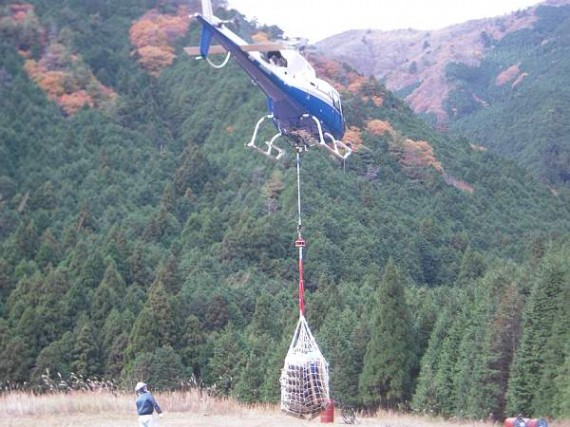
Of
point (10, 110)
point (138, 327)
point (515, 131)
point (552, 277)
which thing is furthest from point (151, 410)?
point (515, 131)

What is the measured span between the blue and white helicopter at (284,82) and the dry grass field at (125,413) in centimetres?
503

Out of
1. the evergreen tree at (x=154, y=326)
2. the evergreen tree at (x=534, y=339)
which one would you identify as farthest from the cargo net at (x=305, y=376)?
the evergreen tree at (x=154, y=326)

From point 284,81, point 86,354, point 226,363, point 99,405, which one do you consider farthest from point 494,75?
point 99,405

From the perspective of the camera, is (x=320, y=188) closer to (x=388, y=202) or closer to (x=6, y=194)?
(x=388, y=202)

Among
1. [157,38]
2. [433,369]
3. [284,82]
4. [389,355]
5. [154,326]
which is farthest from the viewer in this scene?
[157,38]

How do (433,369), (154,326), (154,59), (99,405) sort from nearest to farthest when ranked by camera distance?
(99,405) → (433,369) → (154,326) → (154,59)

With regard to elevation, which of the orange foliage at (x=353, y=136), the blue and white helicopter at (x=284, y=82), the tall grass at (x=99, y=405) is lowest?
the tall grass at (x=99, y=405)

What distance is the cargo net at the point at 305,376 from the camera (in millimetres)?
17828

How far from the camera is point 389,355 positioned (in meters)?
30.2

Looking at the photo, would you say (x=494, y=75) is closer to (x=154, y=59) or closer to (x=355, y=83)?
(x=355, y=83)

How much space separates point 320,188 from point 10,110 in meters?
20.6

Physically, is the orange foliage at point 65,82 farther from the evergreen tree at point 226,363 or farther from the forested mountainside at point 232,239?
the evergreen tree at point 226,363

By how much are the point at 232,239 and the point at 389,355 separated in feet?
54.3

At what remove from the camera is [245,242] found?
45.3 metres
